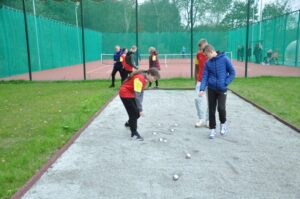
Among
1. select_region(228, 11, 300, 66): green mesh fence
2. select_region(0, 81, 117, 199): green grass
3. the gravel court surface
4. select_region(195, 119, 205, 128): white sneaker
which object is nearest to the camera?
the gravel court surface

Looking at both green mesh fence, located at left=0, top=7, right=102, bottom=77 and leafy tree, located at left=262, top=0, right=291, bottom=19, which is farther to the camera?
leafy tree, located at left=262, top=0, right=291, bottom=19

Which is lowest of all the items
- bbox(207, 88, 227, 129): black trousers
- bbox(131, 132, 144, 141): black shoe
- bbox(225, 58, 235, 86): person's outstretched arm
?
bbox(131, 132, 144, 141): black shoe

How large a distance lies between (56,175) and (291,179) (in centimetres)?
312

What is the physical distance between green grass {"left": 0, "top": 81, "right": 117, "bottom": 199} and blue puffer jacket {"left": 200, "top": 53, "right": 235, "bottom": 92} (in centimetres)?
295

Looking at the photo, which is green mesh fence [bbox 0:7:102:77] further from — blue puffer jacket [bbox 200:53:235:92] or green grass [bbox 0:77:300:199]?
blue puffer jacket [bbox 200:53:235:92]

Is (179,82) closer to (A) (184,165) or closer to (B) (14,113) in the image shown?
(B) (14,113)

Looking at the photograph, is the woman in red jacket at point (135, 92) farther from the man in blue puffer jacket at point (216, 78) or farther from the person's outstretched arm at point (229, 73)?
the person's outstretched arm at point (229, 73)

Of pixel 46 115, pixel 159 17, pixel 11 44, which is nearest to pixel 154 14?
pixel 159 17

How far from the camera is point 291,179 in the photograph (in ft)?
Answer: 13.2

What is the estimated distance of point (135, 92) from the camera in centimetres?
542

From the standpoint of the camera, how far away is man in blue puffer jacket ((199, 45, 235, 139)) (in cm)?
571

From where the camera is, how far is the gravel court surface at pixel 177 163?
375 cm

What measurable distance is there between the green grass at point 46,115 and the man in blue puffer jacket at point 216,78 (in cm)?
216

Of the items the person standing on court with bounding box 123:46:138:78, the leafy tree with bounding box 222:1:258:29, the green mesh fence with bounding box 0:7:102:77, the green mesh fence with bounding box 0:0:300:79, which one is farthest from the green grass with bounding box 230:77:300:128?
the leafy tree with bounding box 222:1:258:29
